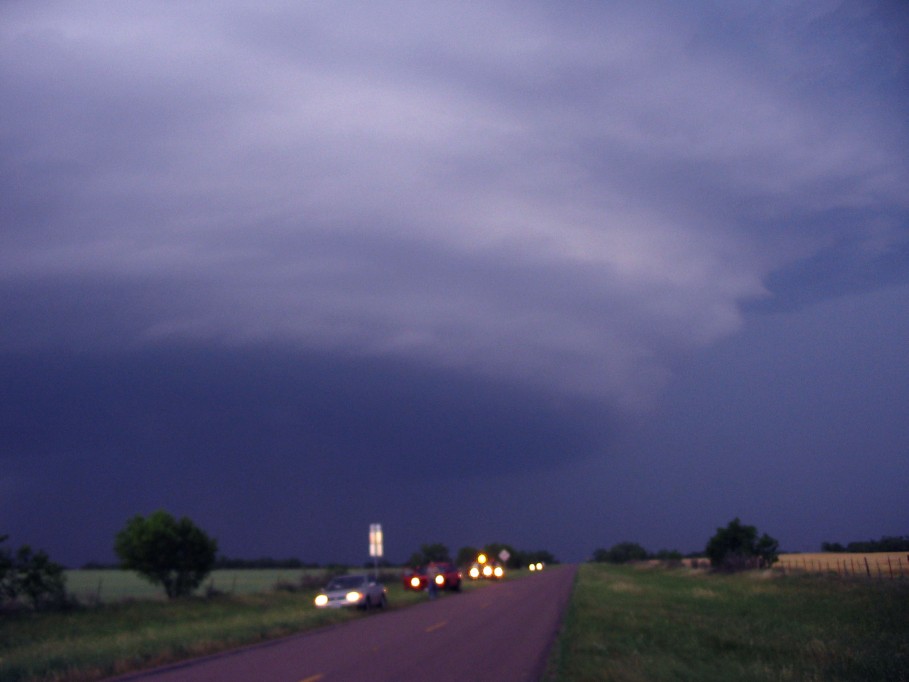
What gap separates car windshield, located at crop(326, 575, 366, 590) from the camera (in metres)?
34.9

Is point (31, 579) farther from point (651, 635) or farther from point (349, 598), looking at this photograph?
point (651, 635)

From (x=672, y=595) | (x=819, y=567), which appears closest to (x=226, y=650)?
(x=672, y=595)

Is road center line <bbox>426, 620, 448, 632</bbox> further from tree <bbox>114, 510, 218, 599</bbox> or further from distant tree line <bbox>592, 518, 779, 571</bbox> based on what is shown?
distant tree line <bbox>592, 518, 779, 571</bbox>

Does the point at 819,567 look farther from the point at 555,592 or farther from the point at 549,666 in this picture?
the point at 549,666

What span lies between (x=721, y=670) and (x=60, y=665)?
12.2 metres

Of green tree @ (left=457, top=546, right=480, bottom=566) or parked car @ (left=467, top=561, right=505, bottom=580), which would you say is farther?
green tree @ (left=457, top=546, right=480, bottom=566)

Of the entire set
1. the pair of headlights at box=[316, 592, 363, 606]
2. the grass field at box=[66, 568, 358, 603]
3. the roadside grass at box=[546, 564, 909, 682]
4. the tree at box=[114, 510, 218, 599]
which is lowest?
the roadside grass at box=[546, 564, 909, 682]

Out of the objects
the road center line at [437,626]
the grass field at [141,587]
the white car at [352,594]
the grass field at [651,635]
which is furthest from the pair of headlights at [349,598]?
the grass field at [141,587]

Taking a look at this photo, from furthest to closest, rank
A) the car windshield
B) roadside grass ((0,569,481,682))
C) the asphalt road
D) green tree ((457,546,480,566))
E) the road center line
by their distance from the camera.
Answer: green tree ((457,546,480,566))
the car windshield
the road center line
roadside grass ((0,569,481,682))
the asphalt road

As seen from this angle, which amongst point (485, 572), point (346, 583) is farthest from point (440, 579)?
point (485, 572)

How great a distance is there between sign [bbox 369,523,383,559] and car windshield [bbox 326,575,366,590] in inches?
242

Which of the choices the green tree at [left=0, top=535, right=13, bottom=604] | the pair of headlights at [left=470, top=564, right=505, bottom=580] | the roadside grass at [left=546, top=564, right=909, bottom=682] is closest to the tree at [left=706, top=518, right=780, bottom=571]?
the pair of headlights at [left=470, top=564, right=505, bottom=580]

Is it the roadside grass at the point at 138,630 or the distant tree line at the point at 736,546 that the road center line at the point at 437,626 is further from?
the distant tree line at the point at 736,546

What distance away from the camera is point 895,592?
2330cm
